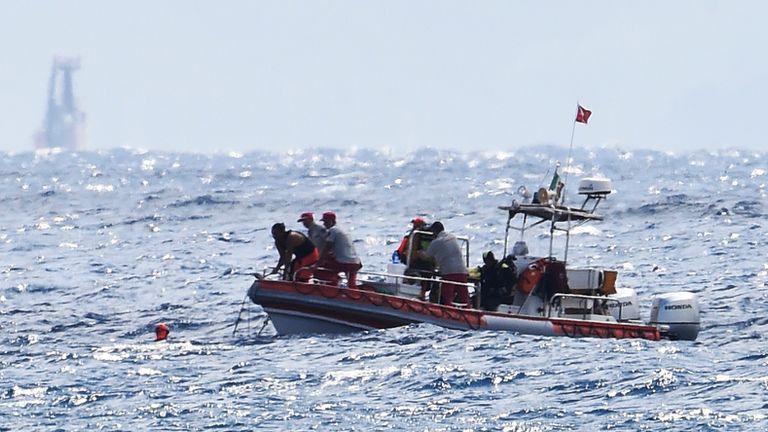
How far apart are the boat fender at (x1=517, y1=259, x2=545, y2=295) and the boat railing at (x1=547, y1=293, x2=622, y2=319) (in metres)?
0.36

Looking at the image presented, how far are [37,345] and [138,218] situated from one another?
24954mm

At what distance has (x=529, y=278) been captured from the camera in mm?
23641

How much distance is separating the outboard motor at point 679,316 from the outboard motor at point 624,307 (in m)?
0.36

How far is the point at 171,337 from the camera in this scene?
80.1 feet

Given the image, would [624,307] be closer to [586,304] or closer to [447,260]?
[586,304]

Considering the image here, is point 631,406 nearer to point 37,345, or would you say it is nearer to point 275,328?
point 275,328

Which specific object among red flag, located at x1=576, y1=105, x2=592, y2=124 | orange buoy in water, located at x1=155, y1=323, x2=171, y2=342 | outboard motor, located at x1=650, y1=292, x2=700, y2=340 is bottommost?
orange buoy in water, located at x1=155, y1=323, x2=171, y2=342

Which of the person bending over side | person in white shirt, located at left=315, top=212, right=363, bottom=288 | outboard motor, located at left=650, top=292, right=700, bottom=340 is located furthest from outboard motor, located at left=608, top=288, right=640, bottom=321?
the person bending over side

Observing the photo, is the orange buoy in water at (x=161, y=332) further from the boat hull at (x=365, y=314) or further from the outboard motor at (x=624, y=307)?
the outboard motor at (x=624, y=307)

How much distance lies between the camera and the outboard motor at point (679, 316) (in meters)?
24.0

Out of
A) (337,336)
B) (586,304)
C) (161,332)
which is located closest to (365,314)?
(337,336)

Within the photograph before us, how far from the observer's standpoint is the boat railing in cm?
2353

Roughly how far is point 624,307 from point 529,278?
178 centimetres

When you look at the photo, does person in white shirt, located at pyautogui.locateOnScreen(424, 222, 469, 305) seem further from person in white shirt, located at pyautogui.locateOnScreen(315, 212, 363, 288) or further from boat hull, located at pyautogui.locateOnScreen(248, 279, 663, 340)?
person in white shirt, located at pyautogui.locateOnScreen(315, 212, 363, 288)
